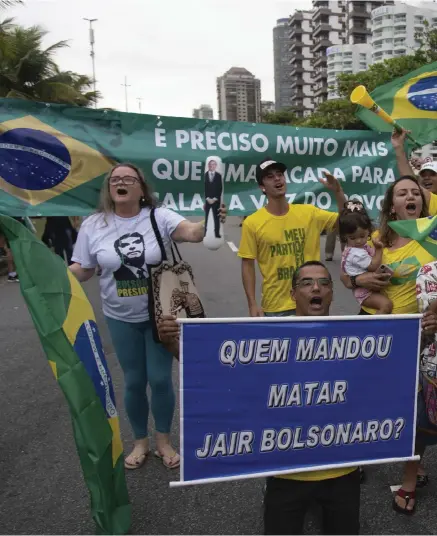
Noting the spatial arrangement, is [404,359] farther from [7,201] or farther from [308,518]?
[7,201]

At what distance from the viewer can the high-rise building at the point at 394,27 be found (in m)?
104

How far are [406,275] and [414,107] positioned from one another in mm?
2096

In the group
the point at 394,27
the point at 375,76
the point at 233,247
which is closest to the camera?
the point at 233,247

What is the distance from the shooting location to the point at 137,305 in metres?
2.87

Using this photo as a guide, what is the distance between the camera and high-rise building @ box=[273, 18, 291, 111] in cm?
16535

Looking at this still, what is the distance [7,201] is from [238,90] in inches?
6122

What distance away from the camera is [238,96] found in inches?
5930

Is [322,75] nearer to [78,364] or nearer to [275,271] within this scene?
[275,271]

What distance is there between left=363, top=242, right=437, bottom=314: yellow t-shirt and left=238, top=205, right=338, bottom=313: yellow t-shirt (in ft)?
1.91

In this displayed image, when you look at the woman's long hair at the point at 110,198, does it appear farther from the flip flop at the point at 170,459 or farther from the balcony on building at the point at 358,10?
the balcony on building at the point at 358,10

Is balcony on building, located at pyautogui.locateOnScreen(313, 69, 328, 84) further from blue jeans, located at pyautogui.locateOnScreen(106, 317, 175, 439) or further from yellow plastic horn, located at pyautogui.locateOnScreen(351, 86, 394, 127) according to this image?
blue jeans, located at pyautogui.locateOnScreen(106, 317, 175, 439)

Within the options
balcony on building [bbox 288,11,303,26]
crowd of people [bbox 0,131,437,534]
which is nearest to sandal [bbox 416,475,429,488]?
crowd of people [bbox 0,131,437,534]

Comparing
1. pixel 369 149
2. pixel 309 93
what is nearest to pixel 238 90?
pixel 309 93

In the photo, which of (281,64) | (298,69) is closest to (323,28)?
(298,69)
